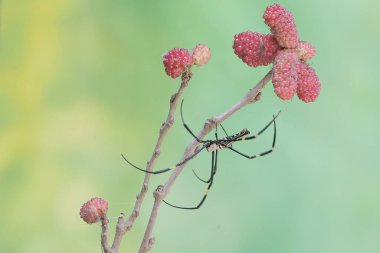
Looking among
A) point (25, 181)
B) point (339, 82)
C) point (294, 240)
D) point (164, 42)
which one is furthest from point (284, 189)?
point (25, 181)

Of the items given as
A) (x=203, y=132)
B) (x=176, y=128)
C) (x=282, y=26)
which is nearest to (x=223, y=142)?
(x=203, y=132)

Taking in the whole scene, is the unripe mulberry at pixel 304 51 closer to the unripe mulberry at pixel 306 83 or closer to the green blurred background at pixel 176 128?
the unripe mulberry at pixel 306 83

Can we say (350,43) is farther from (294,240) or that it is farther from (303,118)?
(294,240)

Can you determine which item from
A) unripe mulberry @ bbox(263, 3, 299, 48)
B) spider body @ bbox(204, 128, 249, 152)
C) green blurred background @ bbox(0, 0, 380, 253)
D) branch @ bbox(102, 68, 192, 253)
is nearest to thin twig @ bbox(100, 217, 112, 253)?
branch @ bbox(102, 68, 192, 253)

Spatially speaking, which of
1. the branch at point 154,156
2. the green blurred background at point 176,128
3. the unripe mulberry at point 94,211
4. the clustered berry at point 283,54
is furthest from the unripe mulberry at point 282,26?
the green blurred background at point 176,128

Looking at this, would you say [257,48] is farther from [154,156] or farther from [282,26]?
[154,156]

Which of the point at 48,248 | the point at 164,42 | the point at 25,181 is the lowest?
the point at 48,248
